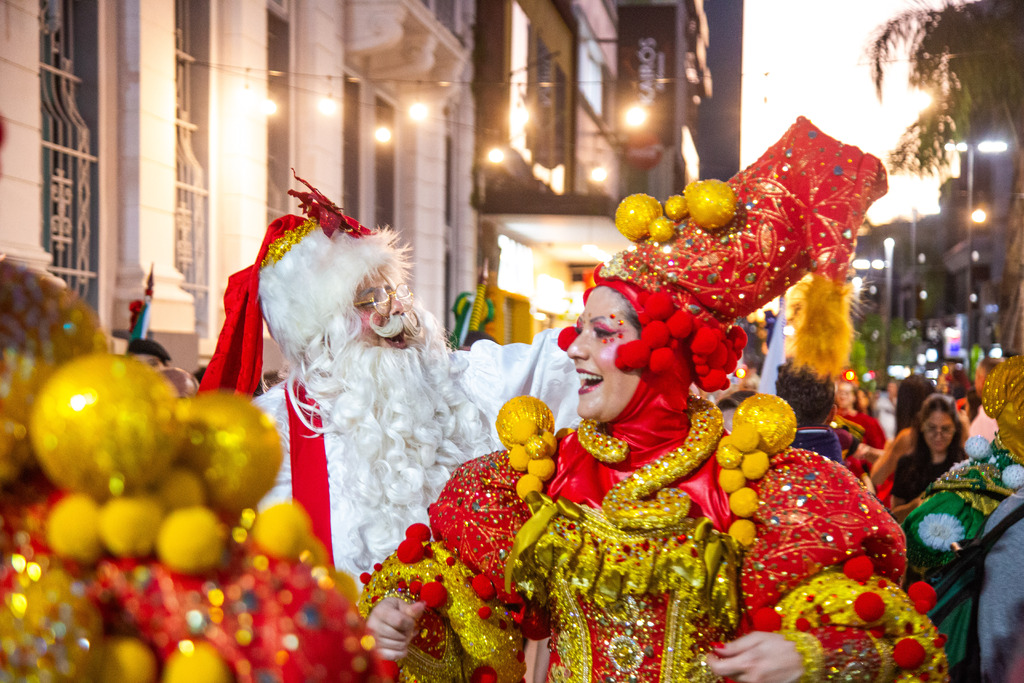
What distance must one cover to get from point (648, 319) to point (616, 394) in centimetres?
18

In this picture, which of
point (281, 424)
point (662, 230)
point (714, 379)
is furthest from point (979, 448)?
point (281, 424)

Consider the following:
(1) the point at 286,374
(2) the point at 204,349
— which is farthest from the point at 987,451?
(2) the point at 204,349

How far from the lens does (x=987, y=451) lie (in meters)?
2.96

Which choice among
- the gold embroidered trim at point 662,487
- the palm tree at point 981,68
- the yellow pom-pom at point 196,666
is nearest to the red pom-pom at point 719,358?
the gold embroidered trim at point 662,487

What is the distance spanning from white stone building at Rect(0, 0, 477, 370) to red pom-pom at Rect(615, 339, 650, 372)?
4.53 m

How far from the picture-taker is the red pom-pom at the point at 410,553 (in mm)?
1860

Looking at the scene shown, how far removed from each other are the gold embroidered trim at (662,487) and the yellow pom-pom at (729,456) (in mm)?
42

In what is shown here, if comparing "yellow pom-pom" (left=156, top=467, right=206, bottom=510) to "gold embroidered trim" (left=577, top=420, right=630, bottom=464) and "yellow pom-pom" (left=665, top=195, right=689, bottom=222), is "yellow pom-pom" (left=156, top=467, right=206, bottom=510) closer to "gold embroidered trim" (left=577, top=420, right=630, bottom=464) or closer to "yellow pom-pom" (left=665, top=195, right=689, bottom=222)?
"gold embroidered trim" (left=577, top=420, right=630, bottom=464)

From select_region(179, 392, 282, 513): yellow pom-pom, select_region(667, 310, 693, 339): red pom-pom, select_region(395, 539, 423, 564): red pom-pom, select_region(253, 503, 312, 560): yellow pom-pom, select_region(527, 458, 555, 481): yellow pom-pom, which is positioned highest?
select_region(667, 310, 693, 339): red pom-pom

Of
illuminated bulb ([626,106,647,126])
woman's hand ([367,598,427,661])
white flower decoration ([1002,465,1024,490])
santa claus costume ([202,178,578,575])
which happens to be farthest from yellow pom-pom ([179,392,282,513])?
illuminated bulb ([626,106,647,126])

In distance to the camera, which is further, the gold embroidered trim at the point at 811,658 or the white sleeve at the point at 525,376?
the white sleeve at the point at 525,376

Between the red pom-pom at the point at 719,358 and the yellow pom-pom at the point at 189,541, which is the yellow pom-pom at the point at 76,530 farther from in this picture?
the red pom-pom at the point at 719,358

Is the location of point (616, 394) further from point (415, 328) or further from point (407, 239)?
point (407, 239)

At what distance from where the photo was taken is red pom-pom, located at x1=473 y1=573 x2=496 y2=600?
1848 millimetres
